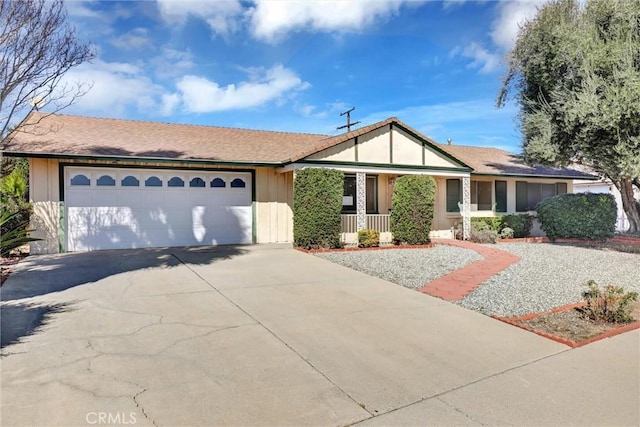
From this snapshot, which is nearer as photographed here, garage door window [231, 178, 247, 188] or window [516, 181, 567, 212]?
garage door window [231, 178, 247, 188]

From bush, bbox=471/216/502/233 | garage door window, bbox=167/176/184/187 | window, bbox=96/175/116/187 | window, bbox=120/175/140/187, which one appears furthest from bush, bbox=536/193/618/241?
window, bbox=96/175/116/187

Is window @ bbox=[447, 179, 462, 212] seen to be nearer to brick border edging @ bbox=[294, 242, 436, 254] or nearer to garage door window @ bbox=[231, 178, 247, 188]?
brick border edging @ bbox=[294, 242, 436, 254]

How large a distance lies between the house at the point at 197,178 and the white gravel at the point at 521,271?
281 cm

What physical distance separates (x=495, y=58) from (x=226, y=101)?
13.3 m

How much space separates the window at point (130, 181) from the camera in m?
11.8

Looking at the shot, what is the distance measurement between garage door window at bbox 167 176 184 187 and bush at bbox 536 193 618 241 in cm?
1351

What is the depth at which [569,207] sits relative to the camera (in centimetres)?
1438

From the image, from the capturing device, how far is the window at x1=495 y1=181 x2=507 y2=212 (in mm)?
17102

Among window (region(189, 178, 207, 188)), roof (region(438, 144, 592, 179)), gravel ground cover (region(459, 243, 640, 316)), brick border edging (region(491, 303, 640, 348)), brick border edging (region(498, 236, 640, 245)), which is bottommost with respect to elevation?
brick border edging (region(491, 303, 640, 348))

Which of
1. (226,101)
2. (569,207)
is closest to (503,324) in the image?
(569,207)

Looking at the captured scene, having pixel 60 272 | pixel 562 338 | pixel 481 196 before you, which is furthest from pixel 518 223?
pixel 60 272

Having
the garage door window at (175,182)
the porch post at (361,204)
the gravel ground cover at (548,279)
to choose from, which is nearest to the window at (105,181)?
the garage door window at (175,182)

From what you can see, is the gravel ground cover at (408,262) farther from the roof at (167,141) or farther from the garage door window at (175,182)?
the garage door window at (175,182)

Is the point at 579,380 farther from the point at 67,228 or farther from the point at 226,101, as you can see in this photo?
the point at 226,101
